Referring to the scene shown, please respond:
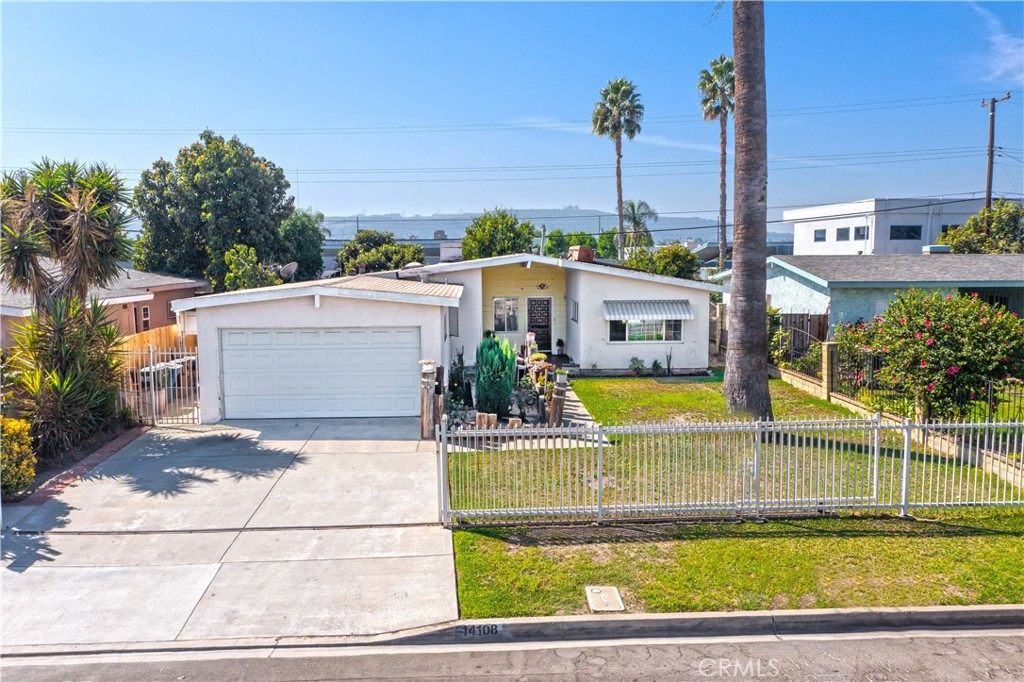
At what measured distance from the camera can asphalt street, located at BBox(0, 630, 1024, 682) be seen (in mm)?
5934

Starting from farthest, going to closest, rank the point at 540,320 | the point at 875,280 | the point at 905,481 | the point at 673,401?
the point at 540,320 < the point at 875,280 < the point at 673,401 < the point at 905,481

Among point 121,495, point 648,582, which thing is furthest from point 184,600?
point 648,582

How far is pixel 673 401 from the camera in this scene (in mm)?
16609

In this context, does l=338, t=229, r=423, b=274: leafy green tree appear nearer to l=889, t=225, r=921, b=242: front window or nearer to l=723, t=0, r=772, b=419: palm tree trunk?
l=723, t=0, r=772, b=419: palm tree trunk

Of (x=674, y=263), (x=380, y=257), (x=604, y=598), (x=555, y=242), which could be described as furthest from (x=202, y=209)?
(x=555, y=242)

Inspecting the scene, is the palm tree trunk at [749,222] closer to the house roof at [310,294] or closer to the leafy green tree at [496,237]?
the house roof at [310,294]

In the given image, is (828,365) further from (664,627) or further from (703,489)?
(664,627)

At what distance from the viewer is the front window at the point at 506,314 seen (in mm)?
24141

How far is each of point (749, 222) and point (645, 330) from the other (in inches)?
331

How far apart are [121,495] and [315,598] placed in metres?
4.62

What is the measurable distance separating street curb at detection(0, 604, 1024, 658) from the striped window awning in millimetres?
14232

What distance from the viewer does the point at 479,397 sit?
48.7 feet

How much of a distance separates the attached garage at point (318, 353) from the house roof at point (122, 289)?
2618 millimetres

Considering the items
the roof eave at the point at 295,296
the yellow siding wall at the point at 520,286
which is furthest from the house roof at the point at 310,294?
the yellow siding wall at the point at 520,286
